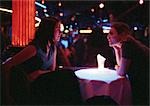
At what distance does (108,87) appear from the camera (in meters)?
3.24

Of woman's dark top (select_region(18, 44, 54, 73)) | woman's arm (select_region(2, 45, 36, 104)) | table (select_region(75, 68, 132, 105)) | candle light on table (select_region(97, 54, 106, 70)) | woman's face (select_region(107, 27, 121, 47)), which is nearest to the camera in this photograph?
woman's arm (select_region(2, 45, 36, 104))

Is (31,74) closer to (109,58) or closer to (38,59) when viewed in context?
(38,59)

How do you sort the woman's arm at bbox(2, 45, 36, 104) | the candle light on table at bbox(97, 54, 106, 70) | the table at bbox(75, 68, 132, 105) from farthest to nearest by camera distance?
the candle light on table at bbox(97, 54, 106, 70)
the table at bbox(75, 68, 132, 105)
the woman's arm at bbox(2, 45, 36, 104)

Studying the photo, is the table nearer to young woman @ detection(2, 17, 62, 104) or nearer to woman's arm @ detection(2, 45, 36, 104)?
young woman @ detection(2, 17, 62, 104)

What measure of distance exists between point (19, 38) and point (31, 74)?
8.00 ft

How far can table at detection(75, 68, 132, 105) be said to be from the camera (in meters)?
3.26

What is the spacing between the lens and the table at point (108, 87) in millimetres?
3256

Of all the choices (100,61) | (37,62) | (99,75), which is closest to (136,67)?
(99,75)

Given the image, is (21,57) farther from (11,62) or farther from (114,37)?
(114,37)

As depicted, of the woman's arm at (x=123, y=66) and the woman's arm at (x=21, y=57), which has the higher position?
the woman's arm at (x=21, y=57)

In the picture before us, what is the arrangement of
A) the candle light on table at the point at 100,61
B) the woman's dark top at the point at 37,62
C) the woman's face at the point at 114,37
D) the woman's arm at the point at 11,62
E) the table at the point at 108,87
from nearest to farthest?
the woman's arm at the point at 11,62 → the woman's dark top at the point at 37,62 → the table at the point at 108,87 → the woman's face at the point at 114,37 → the candle light on table at the point at 100,61

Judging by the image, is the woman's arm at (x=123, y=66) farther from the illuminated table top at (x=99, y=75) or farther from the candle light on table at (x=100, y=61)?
the candle light on table at (x=100, y=61)

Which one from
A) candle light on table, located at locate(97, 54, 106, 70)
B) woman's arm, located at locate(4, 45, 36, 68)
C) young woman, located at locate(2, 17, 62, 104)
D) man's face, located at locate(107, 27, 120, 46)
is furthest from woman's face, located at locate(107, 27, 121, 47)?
woman's arm, located at locate(4, 45, 36, 68)

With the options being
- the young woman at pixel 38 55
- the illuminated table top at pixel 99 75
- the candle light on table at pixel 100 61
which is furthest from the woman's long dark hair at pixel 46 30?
the candle light on table at pixel 100 61
